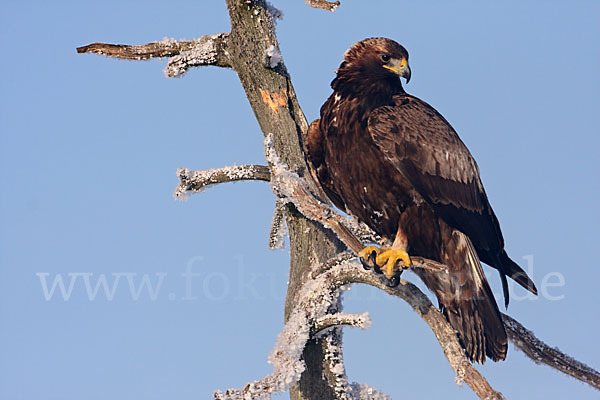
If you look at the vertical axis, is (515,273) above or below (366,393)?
above

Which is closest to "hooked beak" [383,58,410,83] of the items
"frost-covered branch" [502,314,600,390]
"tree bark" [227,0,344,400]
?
"tree bark" [227,0,344,400]

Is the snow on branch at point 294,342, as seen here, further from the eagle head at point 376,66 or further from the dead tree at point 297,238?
the eagle head at point 376,66

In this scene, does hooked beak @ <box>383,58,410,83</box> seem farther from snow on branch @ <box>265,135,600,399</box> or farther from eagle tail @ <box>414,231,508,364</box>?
eagle tail @ <box>414,231,508,364</box>

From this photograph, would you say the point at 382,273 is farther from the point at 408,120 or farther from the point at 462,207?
the point at 408,120

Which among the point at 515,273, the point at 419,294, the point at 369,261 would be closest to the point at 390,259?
the point at 369,261

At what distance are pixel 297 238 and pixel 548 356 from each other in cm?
262

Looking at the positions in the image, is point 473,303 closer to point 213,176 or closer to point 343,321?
point 343,321

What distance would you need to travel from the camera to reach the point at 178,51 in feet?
22.5

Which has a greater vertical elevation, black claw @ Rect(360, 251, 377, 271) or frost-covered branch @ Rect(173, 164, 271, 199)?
frost-covered branch @ Rect(173, 164, 271, 199)

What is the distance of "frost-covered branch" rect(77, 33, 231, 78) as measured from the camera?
667 cm

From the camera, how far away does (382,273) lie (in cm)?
568

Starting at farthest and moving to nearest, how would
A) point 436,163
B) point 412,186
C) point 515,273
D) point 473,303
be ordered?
point 515,273 → point 473,303 → point 436,163 → point 412,186

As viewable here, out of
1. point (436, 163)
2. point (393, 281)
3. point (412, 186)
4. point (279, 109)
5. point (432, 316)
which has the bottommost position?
point (432, 316)

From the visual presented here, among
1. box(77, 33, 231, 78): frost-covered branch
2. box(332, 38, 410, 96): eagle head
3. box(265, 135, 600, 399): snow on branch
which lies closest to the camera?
box(265, 135, 600, 399): snow on branch
